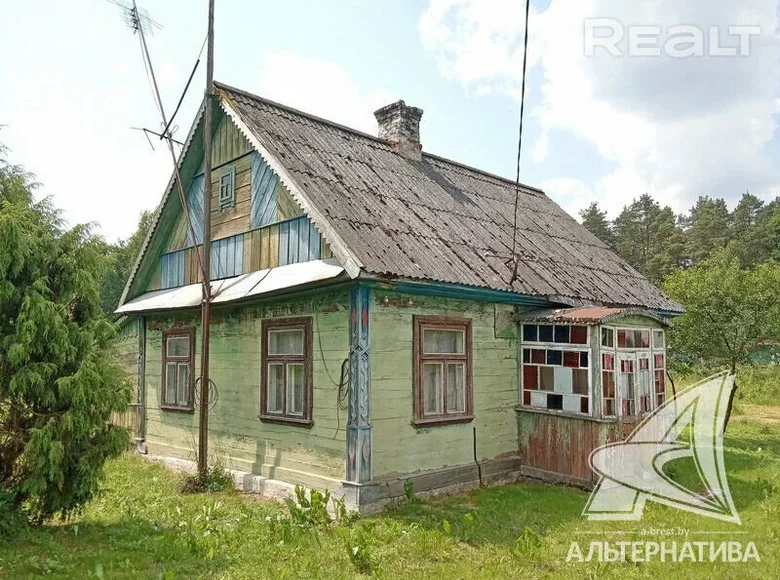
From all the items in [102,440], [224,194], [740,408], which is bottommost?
[740,408]

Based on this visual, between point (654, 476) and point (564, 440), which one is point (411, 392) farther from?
point (654, 476)

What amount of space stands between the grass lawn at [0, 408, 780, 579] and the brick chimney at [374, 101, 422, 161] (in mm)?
7236

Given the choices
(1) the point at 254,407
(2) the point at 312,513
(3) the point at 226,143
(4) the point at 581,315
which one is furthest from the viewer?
(3) the point at 226,143

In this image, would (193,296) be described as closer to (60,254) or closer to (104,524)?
(60,254)

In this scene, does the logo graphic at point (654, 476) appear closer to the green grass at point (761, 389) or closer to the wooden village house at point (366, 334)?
the wooden village house at point (366, 334)

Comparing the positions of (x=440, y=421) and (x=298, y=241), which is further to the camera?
(x=298, y=241)

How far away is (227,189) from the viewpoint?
10016 millimetres

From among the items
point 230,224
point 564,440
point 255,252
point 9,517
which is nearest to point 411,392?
point 564,440

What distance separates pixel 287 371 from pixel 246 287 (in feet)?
4.61

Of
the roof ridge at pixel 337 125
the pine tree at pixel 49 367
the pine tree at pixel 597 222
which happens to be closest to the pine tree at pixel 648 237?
the pine tree at pixel 597 222

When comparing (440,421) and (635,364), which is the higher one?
(635,364)

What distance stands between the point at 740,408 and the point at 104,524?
787 inches

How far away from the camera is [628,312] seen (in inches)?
339

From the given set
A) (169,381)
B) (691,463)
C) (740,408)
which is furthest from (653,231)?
(169,381)
